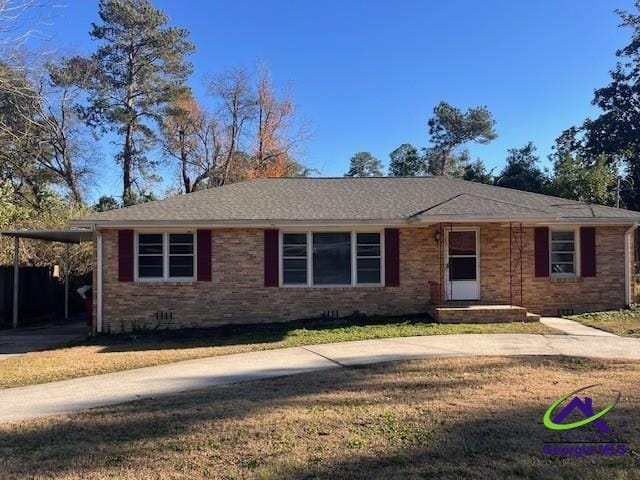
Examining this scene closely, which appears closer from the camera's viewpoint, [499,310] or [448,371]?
[448,371]

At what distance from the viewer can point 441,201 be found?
1505cm

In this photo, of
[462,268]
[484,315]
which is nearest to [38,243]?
[462,268]


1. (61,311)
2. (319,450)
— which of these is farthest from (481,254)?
(61,311)

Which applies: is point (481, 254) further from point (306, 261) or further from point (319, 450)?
point (319, 450)

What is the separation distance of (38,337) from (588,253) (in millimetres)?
14443

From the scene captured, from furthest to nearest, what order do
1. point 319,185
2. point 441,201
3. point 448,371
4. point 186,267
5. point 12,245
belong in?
point 12,245, point 319,185, point 441,201, point 186,267, point 448,371

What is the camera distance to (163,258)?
13.9 meters

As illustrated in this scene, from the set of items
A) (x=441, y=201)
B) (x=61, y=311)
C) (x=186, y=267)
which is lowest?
(x=61, y=311)

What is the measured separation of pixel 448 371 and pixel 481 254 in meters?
6.92

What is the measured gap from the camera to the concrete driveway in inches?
483

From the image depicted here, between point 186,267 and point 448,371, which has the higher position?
point 186,267

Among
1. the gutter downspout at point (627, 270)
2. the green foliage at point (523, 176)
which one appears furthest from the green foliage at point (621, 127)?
the gutter downspout at point (627, 270)

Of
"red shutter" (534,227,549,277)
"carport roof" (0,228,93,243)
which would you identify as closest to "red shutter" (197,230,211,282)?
"carport roof" (0,228,93,243)

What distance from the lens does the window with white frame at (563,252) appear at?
14641 mm
